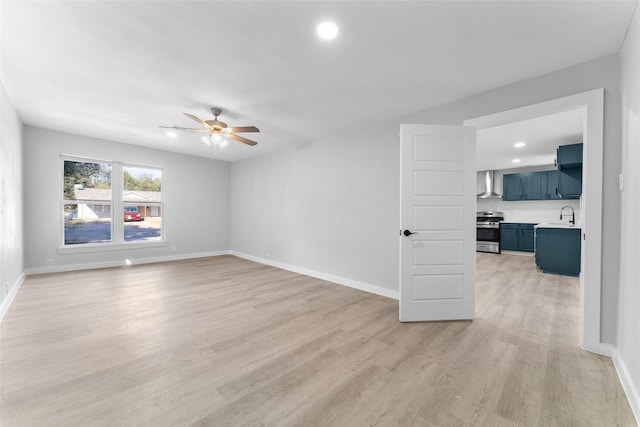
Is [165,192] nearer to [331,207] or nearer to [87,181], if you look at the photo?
[87,181]

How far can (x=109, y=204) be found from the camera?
5.57 m

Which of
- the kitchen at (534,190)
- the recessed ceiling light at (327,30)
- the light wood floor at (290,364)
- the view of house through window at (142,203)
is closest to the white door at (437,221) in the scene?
the light wood floor at (290,364)

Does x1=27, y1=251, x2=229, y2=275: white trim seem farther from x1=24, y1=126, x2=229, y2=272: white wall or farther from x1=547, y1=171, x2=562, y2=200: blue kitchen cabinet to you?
x1=547, y1=171, x2=562, y2=200: blue kitchen cabinet

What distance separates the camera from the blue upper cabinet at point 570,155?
4.79m

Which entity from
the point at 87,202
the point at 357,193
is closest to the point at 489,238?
the point at 357,193

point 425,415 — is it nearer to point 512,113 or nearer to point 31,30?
point 512,113

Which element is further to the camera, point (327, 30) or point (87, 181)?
point (87, 181)

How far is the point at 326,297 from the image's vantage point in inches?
147

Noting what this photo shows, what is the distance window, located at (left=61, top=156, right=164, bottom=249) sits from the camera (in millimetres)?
5184

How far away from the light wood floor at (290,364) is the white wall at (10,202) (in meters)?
0.38

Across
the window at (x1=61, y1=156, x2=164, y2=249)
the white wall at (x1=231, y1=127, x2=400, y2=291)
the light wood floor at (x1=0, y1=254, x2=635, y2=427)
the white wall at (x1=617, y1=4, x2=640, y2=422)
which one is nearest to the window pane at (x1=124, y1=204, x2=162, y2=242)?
the window at (x1=61, y1=156, x2=164, y2=249)

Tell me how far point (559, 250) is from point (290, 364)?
5.65 meters

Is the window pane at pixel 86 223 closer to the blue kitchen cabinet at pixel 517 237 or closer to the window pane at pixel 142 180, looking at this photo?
the window pane at pixel 142 180

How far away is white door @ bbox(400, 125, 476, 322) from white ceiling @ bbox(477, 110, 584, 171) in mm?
1723
